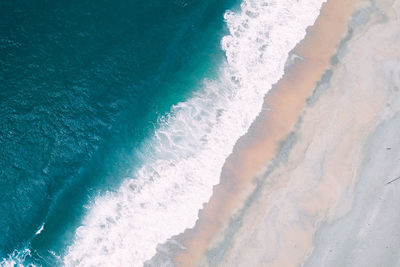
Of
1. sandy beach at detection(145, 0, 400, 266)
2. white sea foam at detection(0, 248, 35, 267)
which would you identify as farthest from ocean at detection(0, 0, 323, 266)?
sandy beach at detection(145, 0, 400, 266)

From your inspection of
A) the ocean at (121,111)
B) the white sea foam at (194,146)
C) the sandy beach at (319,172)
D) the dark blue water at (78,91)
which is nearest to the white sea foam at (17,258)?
the ocean at (121,111)

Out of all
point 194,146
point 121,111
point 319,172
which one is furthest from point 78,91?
point 319,172

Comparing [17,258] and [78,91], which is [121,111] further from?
[17,258]

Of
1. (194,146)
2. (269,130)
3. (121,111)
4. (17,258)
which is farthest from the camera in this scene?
(121,111)

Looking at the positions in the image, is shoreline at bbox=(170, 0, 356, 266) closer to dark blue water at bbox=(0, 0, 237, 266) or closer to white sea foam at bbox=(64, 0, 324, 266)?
white sea foam at bbox=(64, 0, 324, 266)

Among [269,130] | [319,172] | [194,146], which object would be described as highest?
[269,130]
